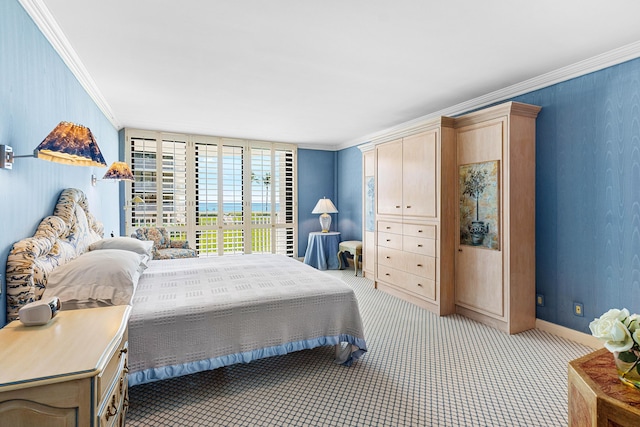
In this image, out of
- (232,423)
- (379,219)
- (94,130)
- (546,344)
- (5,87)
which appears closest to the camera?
(5,87)

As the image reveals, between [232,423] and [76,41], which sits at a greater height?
[76,41]

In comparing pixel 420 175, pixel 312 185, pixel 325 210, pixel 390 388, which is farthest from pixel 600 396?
pixel 312 185

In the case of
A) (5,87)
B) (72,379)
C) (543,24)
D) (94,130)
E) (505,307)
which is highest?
(543,24)

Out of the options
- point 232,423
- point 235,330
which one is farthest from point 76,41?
point 232,423

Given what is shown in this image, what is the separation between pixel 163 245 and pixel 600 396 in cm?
523

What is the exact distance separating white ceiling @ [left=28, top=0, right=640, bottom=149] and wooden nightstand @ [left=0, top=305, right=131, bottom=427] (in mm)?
1964

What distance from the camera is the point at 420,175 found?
13.1 ft

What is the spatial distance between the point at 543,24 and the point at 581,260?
2.09 m

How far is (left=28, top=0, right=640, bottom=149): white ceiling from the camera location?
2135mm

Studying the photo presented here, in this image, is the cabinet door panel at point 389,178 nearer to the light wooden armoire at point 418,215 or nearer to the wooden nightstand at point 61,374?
the light wooden armoire at point 418,215

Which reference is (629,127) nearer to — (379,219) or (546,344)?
(546,344)

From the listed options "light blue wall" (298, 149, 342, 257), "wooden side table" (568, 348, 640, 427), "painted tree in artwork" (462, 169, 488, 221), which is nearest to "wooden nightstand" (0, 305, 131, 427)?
"wooden side table" (568, 348, 640, 427)

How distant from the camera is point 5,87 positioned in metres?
1.72

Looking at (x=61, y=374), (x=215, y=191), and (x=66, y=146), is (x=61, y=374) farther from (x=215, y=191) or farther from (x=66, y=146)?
(x=215, y=191)
